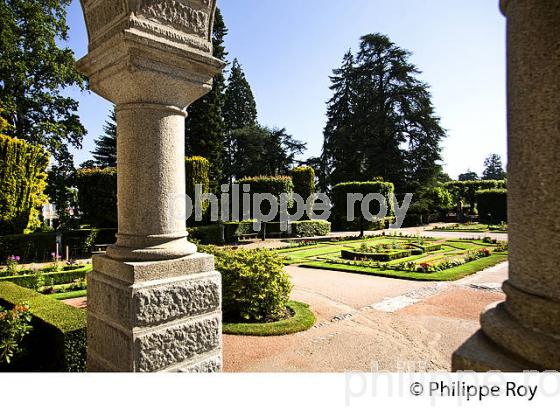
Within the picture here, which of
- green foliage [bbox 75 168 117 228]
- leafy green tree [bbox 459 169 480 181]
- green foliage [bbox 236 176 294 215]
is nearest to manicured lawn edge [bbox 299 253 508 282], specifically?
green foliage [bbox 236 176 294 215]

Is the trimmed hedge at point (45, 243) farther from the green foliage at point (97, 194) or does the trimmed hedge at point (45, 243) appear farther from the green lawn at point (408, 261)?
Result: the green lawn at point (408, 261)

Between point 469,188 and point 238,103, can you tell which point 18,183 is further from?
point 469,188

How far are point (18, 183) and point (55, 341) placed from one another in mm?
14789

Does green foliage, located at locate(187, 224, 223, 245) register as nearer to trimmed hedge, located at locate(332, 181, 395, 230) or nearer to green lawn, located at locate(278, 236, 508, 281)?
green lawn, located at locate(278, 236, 508, 281)

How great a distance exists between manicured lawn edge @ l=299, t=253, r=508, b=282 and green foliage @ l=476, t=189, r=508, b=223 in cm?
2086

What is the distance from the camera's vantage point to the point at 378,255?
46.3ft

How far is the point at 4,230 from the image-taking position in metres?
15.5

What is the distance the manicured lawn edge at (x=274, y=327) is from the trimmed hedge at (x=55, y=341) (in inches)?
99.9

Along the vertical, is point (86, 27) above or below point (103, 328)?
above

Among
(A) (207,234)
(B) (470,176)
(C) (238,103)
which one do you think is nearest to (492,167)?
(B) (470,176)

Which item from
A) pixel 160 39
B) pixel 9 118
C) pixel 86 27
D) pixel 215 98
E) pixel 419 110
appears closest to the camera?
pixel 160 39

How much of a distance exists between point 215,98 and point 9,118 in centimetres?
1527
